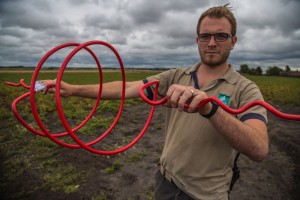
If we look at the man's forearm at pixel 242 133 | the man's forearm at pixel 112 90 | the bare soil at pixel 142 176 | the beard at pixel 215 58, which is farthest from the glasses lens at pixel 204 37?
the bare soil at pixel 142 176

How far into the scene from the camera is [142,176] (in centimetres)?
616

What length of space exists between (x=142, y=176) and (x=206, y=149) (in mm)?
4058

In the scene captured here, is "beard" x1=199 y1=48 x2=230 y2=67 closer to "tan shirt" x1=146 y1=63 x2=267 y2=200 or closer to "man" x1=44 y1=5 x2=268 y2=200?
"man" x1=44 y1=5 x2=268 y2=200

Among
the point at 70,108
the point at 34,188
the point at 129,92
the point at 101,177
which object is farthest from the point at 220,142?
the point at 70,108

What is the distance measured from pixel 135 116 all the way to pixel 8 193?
788 centimetres

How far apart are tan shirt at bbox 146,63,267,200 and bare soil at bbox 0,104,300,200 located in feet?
10.1

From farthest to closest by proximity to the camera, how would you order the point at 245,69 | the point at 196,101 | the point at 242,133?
the point at 245,69
the point at 242,133
the point at 196,101

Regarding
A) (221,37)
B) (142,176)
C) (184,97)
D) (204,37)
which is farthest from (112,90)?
(142,176)

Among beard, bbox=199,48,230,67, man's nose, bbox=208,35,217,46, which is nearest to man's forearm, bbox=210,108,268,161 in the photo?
beard, bbox=199,48,230,67

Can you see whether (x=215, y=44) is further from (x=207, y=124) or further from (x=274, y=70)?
(x=274, y=70)

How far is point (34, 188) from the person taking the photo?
558 cm

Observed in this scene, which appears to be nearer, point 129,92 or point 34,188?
point 129,92

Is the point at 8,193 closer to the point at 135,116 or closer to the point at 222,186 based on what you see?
the point at 222,186

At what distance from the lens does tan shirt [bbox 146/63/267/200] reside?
7.83 feet
